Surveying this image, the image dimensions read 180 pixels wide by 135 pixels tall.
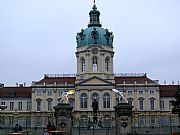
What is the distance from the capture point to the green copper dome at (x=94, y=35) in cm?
8544

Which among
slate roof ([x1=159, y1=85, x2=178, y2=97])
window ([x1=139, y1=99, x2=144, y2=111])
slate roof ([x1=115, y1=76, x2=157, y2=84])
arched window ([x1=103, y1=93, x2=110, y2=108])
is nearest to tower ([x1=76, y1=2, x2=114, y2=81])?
slate roof ([x1=115, y1=76, x2=157, y2=84])

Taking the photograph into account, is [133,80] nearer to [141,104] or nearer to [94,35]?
[141,104]

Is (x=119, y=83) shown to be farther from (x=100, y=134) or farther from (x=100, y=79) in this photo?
(x=100, y=134)

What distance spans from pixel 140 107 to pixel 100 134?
4489cm

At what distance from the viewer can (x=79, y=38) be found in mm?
87688

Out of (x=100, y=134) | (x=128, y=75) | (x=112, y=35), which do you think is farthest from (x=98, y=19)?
(x=100, y=134)

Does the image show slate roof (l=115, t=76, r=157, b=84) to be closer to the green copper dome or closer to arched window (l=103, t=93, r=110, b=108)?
arched window (l=103, t=93, r=110, b=108)

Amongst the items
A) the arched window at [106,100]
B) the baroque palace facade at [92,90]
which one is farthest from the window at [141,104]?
the arched window at [106,100]

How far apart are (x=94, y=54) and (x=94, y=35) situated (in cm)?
375

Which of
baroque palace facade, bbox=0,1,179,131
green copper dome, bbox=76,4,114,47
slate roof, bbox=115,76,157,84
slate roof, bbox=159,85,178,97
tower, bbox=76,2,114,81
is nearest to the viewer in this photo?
baroque palace facade, bbox=0,1,179,131

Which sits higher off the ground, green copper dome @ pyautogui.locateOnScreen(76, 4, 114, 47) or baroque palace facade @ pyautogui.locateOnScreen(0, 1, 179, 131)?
green copper dome @ pyautogui.locateOnScreen(76, 4, 114, 47)

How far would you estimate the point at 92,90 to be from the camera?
8319cm

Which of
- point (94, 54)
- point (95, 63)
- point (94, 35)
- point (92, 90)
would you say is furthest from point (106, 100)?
point (94, 35)

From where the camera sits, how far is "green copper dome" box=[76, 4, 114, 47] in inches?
3364
